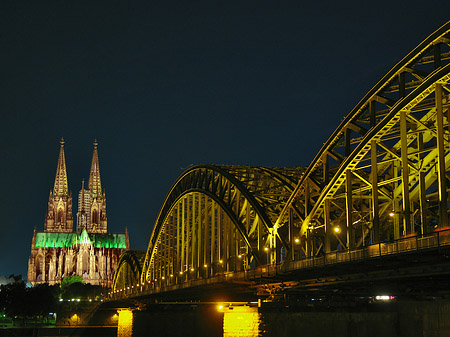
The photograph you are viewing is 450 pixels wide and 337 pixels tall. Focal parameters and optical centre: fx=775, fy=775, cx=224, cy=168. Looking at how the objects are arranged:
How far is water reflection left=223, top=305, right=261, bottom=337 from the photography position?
81688 millimetres

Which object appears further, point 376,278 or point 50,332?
point 50,332

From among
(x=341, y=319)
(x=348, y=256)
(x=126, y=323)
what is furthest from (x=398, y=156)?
(x=126, y=323)

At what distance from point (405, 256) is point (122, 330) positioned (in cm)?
10502

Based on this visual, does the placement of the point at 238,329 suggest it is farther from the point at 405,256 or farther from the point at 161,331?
the point at 161,331

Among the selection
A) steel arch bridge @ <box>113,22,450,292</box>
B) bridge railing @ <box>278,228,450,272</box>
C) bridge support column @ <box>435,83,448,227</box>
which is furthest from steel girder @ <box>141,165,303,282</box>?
bridge support column @ <box>435,83,448,227</box>

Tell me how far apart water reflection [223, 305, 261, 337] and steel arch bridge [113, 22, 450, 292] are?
466 centimetres

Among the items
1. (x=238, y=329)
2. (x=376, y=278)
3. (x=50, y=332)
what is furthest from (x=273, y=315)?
(x=50, y=332)

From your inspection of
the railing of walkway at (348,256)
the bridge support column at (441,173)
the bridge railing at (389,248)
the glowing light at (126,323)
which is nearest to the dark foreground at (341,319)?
the railing of walkway at (348,256)

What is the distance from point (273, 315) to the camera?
81.1m

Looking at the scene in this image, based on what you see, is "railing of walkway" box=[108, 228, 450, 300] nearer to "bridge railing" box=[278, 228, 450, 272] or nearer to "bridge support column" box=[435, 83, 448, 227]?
"bridge railing" box=[278, 228, 450, 272]

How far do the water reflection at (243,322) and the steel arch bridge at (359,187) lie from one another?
4.66 meters

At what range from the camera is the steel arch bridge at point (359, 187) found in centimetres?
5209

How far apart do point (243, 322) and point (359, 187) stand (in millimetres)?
21544

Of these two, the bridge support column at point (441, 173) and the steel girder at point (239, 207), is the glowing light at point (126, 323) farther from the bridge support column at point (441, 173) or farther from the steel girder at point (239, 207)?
the bridge support column at point (441, 173)
